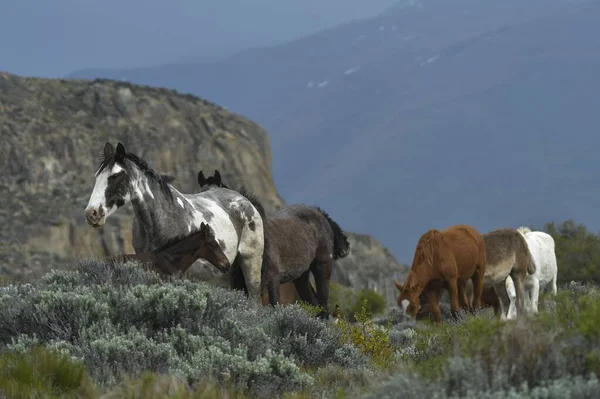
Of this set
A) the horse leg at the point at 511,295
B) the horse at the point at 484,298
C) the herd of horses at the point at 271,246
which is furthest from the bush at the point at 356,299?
the horse leg at the point at 511,295

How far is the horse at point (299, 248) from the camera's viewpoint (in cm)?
1236

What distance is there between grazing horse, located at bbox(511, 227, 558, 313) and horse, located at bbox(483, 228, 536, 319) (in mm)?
316

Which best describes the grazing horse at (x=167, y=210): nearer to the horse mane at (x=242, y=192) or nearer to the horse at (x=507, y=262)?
the horse mane at (x=242, y=192)

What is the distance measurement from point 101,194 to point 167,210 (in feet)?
2.97

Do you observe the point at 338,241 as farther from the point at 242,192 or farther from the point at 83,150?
the point at 83,150

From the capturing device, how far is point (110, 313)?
8.02 metres

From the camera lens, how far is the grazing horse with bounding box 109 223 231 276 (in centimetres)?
1020

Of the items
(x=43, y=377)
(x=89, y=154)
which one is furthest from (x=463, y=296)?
(x=89, y=154)

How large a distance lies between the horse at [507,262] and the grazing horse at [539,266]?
32 centimetres

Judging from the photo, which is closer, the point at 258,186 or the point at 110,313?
the point at 110,313

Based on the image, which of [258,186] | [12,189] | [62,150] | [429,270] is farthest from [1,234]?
[429,270]

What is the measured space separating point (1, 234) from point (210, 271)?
1984 inches

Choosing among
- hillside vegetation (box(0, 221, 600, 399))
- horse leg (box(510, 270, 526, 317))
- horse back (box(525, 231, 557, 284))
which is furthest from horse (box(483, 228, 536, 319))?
hillside vegetation (box(0, 221, 600, 399))

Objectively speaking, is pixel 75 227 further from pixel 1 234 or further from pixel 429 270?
pixel 429 270
